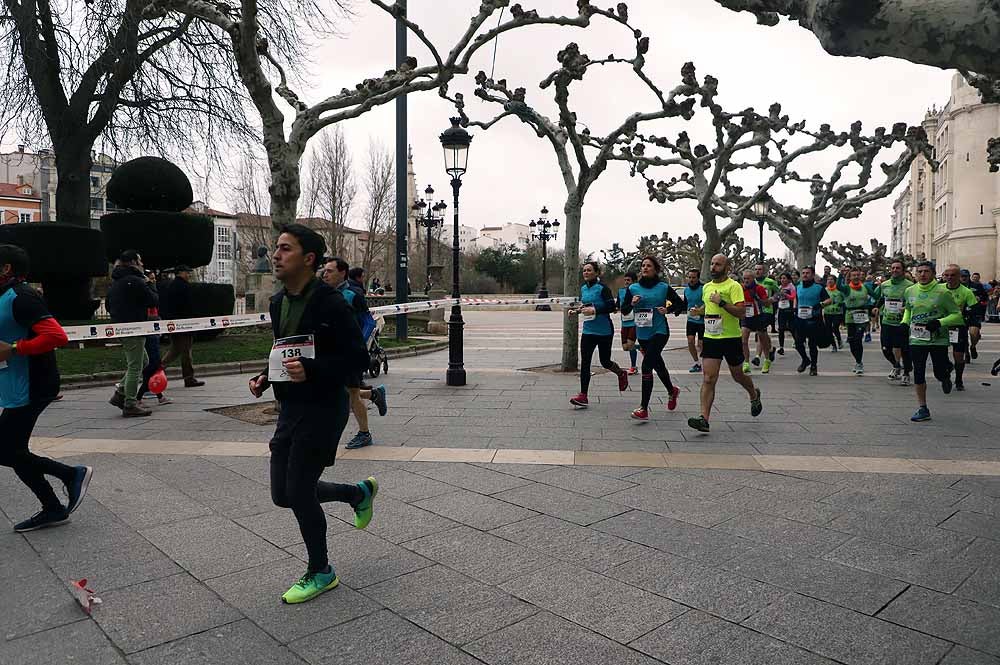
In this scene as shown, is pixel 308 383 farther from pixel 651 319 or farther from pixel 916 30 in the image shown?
pixel 651 319

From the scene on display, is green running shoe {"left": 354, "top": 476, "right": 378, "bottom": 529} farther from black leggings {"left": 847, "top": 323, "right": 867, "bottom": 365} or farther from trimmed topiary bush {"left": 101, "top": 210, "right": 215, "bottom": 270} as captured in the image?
trimmed topiary bush {"left": 101, "top": 210, "right": 215, "bottom": 270}

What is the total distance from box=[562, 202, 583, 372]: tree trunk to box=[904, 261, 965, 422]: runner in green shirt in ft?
18.5

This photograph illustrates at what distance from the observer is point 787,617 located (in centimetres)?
320

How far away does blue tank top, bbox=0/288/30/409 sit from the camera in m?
4.34

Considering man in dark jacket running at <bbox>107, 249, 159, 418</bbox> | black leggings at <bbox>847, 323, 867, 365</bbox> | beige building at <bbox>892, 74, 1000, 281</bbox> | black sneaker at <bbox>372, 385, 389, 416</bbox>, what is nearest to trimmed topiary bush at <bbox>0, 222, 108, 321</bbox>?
man in dark jacket running at <bbox>107, 249, 159, 418</bbox>

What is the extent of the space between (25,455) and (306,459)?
2.26m

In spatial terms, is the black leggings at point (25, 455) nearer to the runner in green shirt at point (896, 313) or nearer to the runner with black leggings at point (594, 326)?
the runner with black leggings at point (594, 326)

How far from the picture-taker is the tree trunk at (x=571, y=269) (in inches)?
504


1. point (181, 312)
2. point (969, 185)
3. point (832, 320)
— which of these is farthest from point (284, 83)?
point (969, 185)

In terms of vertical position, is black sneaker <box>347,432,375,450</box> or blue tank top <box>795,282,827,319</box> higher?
blue tank top <box>795,282,827,319</box>

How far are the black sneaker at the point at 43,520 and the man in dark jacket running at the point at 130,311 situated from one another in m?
4.12

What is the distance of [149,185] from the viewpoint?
51.9 feet

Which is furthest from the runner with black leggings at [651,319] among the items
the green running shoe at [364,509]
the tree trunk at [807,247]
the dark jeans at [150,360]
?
the tree trunk at [807,247]

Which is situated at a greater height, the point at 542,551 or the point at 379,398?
the point at 379,398
